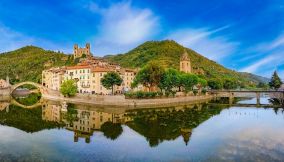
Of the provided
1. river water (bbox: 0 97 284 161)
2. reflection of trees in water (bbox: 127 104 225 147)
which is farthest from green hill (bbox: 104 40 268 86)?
river water (bbox: 0 97 284 161)

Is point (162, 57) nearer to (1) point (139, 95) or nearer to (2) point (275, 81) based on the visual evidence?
(2) point (275, 81)

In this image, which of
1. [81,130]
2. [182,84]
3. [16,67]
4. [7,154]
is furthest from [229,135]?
[16,67]

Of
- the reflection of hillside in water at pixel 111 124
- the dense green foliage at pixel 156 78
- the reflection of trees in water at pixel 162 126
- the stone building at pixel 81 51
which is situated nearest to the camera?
the reflection of trees in water at pixel 162 126

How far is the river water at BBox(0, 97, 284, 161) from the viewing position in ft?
83.6

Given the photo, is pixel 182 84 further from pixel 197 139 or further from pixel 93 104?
pixel 197 139

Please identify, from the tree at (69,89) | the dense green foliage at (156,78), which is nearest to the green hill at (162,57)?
the dense green foliage at (156,78)

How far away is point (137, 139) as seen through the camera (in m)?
32.6

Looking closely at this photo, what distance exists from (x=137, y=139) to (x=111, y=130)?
667 cm

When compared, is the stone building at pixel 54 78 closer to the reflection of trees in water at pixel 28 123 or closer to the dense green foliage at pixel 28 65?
the dense green foliage at pixel 28 65

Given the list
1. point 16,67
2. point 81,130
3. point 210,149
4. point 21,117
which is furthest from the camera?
point 16,67

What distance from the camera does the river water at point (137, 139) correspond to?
25.5 m

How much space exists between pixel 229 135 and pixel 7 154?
25.4m

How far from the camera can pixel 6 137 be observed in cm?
3362

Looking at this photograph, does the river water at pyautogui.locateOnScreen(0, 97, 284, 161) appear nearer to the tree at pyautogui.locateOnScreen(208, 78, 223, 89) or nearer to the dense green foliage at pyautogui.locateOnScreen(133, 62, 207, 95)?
the dense green foliage at pyautogui.locateOnScreen(133, 62, 207, 95)
